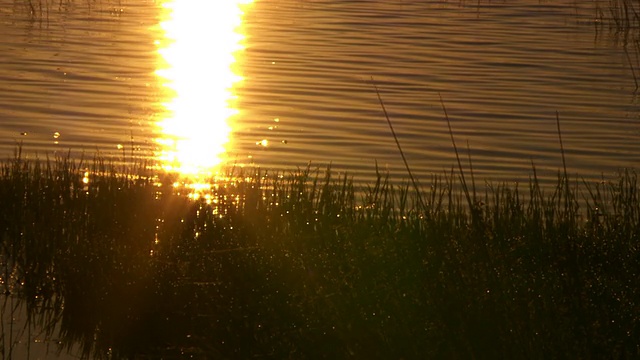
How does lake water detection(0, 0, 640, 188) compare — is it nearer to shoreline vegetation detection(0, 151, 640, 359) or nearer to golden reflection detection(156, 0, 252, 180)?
golden reflection detection(156, 0, 252, 180)

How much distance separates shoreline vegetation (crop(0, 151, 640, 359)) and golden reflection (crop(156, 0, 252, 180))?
8.73ft

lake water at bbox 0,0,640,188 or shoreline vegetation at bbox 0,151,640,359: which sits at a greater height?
lake water at bbox 0,0,640,188

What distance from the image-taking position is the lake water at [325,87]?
449 inches

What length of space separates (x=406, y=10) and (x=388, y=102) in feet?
35.7

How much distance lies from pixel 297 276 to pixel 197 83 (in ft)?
35.0

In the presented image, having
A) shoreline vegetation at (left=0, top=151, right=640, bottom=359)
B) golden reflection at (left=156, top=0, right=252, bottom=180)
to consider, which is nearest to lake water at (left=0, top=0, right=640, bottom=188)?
golden reflection at (left=156, top=0, right=252, bottom=180)

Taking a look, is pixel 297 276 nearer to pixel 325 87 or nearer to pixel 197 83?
pixel 325 87

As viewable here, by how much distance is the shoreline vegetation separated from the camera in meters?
5.07

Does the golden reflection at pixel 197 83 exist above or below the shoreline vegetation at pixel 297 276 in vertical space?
above

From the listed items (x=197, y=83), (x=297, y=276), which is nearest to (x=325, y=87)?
(x=197, y=83)

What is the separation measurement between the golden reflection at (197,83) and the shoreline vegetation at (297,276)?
2.66 meters

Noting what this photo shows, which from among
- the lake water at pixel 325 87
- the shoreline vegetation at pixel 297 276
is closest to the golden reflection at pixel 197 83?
the lake water at pixel 325 87

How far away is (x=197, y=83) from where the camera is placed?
16.3 m

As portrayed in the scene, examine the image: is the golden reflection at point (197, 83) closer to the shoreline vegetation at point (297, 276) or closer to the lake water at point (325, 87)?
the lake water at point (325, 87)
